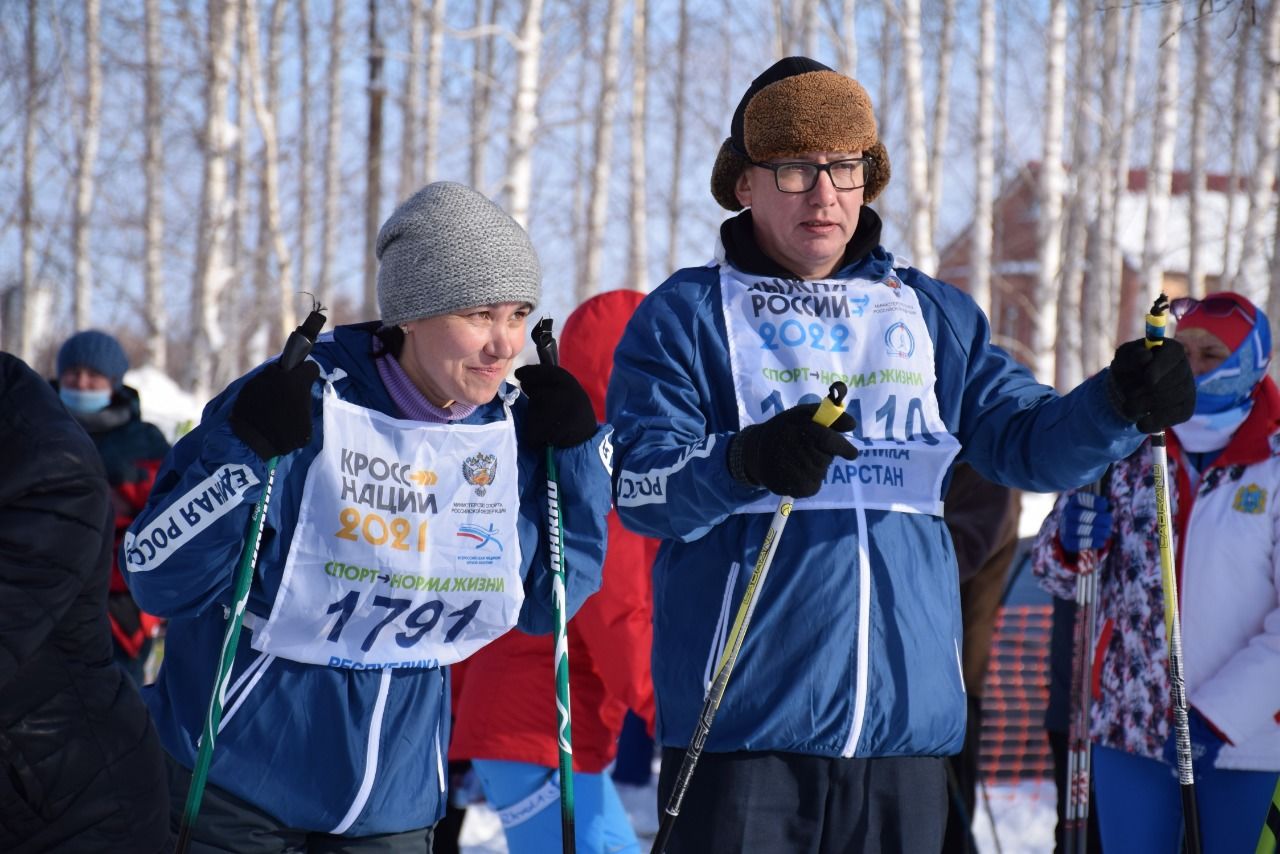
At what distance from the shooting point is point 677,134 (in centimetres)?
2480

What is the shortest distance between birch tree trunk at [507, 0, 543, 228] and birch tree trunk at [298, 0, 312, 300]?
574cm

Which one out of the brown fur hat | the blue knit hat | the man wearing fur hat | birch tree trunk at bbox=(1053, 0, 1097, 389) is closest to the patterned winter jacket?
the man wearing fur hat

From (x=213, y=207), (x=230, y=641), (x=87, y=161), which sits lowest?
(x=230, y=641)

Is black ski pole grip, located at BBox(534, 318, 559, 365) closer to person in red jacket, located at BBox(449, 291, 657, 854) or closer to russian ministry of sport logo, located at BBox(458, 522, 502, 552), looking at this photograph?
russian ministry of sport logo, located at BBox(458, 522, 502, 552)

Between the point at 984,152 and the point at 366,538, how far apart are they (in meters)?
14.9

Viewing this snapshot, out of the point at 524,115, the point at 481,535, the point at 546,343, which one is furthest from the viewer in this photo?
the point at 524,115

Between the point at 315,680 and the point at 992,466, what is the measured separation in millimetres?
1410


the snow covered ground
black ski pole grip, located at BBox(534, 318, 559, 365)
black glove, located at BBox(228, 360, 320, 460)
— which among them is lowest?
the snow covered ground

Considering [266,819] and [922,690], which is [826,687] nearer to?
[922,690]

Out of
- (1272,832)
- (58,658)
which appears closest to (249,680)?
(58,658)

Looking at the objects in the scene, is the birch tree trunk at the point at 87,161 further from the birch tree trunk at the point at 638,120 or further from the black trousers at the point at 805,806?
the black trousers at the point at 805,806

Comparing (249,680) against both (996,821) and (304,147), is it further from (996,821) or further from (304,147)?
(304,147)

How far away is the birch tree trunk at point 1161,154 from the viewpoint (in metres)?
14.7

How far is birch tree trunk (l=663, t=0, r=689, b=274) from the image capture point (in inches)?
958
